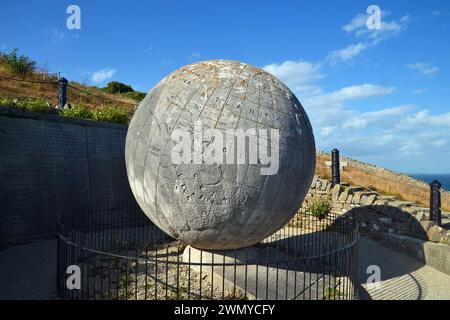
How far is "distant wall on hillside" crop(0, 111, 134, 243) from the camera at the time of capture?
9.16m

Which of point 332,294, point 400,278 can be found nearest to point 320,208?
point 400,278

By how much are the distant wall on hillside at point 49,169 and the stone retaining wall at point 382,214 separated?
7.60 metres

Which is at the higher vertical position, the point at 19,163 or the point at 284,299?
the point at 19,163

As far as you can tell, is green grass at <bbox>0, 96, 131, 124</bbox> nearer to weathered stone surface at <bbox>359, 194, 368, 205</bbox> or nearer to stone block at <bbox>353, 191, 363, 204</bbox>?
stone block at <bbox>353, 191, 363, 204</bbox>

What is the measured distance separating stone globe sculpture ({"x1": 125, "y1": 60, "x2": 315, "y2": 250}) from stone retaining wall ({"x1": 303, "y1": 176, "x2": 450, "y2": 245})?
16.1 ft

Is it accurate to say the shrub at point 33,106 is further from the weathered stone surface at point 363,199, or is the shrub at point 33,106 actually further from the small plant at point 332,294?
the weathered stone surface at point 363,199

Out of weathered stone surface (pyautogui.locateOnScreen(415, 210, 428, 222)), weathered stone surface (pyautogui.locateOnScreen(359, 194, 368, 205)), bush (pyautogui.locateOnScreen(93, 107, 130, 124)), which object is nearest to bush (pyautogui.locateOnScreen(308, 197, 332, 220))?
weathered stone surface (pyautogui.locateOnScreen(359, 194, 368, 205))

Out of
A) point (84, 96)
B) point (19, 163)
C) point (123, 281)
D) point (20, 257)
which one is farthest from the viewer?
point (84, 96)

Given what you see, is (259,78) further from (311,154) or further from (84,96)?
(84,96)

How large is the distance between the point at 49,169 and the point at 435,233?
10899 millimetres

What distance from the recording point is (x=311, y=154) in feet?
20.2

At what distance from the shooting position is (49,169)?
33.0 feet
